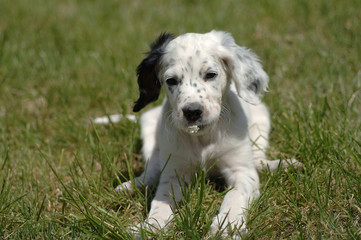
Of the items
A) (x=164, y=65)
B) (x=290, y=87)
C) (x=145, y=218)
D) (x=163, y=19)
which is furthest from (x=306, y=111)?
(x=163, y=19)

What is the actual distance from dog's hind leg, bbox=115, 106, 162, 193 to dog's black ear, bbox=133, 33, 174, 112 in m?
0.52

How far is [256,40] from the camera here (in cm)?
580

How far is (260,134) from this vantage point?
154 inches

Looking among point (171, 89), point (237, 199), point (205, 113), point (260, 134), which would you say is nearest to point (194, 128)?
point (205, 113)

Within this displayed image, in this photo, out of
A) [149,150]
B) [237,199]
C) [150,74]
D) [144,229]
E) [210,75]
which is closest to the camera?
[144,229]

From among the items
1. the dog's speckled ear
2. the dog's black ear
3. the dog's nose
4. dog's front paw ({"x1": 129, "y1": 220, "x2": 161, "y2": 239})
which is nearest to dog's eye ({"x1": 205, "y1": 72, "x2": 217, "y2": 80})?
the dog's speckled ear

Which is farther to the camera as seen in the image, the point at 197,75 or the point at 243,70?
the point at 243,70

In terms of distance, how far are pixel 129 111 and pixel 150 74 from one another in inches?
52.4

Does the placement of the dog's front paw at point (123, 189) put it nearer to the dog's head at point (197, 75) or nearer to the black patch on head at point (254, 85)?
the dog's head at point (197, 75)

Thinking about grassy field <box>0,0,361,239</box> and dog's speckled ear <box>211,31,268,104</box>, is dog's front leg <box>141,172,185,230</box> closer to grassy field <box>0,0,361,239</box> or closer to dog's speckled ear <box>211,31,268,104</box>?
grassy field <box>0,0,361,239</box>

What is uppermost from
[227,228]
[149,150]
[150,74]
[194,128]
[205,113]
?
[150,74]

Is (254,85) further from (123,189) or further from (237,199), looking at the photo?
(123,189)

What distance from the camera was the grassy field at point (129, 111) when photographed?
115 inches

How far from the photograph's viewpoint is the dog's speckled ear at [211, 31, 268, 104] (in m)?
3.29
